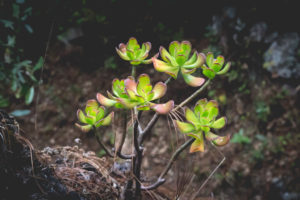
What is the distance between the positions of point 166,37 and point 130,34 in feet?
1.22

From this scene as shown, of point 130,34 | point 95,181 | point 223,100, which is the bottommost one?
point 95,181

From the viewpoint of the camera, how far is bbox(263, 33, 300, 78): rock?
196 centimetres

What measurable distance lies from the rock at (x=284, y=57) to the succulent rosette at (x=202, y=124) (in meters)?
1.57

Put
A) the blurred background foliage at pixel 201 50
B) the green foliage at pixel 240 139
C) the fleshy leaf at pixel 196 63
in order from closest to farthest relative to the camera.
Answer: the fleshy leaf at pixel 196 63 → the blurred background foliage at pixel 201 50 → the green foliage at pixel 240 139

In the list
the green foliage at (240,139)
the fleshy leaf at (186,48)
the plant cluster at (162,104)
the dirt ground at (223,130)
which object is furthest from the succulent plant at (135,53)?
the green foliage at (240,139)

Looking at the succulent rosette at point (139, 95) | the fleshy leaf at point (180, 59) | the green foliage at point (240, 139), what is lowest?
the green foliage at point (240, 139)

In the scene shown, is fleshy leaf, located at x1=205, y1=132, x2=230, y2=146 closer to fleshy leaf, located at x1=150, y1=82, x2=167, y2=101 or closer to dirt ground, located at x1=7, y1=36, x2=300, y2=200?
fleshy leaf, located at x1=150, y1=82, x2=167, y2=101

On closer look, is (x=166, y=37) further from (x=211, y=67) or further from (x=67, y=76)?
(x=211, y=67)

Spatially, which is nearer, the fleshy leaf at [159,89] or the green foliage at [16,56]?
the fleshy leaf at [159,89]

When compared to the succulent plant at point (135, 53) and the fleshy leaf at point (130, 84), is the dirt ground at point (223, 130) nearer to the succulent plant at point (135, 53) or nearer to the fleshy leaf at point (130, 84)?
the succulent plant at point (135, 53)

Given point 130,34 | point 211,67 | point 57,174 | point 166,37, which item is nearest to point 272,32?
point 166,37

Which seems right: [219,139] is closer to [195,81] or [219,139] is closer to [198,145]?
[198,145]

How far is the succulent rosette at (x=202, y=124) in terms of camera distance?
2.16ft

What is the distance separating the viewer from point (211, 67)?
750 millimetres
